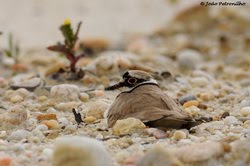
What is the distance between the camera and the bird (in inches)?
139

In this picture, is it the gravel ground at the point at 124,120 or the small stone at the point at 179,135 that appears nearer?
the gravel ground at the point at 124,120

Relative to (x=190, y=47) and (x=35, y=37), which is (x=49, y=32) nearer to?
(x=35, y=37)

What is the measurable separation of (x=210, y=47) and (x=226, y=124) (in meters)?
4.34

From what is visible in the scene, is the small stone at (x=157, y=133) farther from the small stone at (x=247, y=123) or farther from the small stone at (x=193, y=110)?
the small stone at (x=193, y=110)

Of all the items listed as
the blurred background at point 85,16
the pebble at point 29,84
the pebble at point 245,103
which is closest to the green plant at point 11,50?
the pebble at point 29,84

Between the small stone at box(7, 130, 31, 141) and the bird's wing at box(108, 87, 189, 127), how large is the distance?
1.71 feet

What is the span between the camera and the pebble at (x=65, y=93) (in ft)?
14.8

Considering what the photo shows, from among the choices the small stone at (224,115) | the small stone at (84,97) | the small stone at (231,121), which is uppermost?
the small stone at (84,97)

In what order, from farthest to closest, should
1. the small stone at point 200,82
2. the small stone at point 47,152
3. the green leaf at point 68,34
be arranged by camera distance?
1. the small stone at point 200,82
2. the green leaf at point 68,34
3. the small stone at point 47,152

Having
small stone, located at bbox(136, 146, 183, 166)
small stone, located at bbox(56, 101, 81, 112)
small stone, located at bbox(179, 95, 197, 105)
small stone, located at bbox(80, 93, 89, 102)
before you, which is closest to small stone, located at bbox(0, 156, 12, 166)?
small stone, located at bbox(136, 146, 183, 166)

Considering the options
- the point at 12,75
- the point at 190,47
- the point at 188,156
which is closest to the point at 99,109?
the point at 188,156

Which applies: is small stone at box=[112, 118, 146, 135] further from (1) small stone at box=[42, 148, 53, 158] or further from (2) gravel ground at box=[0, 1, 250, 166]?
(1) small stone at box=[42, 148, 53, 158]

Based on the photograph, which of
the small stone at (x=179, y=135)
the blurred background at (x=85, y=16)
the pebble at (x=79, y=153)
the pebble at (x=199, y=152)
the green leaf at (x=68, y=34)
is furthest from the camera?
the blurred background at (x=85, y=16)

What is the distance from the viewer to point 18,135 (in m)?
3.52
